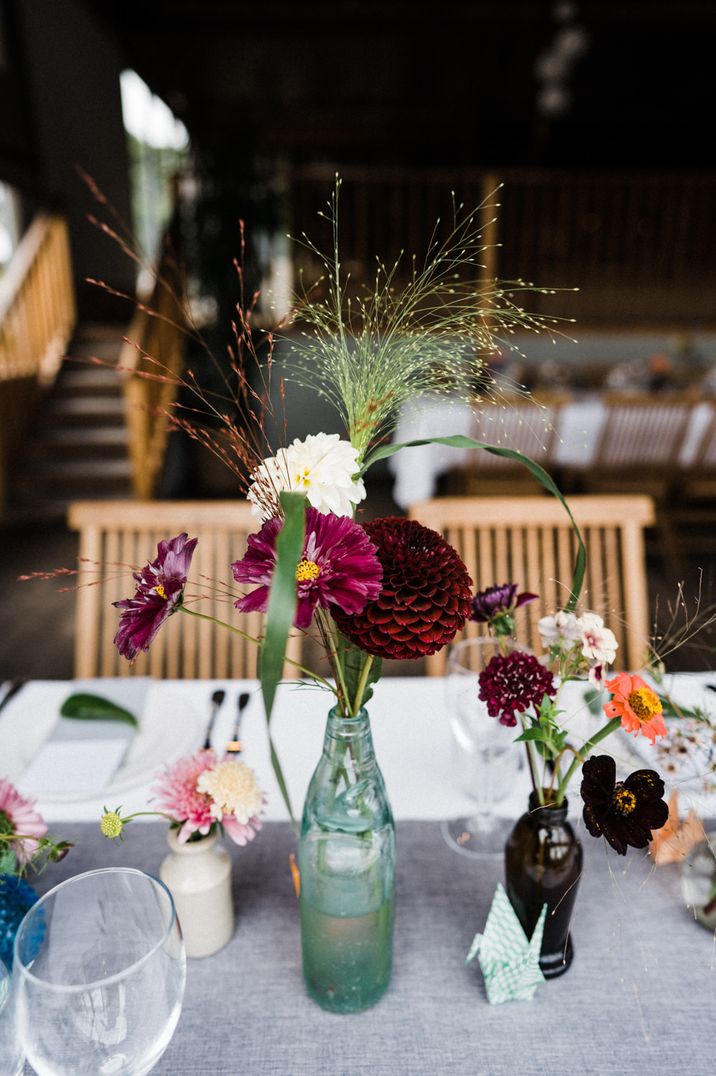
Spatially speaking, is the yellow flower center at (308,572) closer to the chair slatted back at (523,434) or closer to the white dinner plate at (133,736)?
the white dinner plate at (133,736)

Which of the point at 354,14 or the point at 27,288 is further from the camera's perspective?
the point at 354,14

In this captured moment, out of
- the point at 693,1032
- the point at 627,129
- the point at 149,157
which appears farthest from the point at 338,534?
the point at 149,157

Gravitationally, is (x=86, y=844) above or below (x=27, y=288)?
below

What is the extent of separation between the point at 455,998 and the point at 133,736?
1.77ft

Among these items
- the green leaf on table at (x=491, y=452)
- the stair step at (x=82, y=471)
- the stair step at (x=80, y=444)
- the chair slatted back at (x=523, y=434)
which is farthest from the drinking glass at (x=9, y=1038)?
the stair step at (x=80, y=444)

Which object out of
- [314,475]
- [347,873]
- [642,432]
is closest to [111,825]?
[347,873]

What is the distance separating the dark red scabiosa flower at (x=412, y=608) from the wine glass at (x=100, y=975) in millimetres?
243

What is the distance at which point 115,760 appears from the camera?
0.96 m

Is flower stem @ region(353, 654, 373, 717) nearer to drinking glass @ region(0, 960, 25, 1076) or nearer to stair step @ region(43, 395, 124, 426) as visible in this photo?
drinking glass @ region(0, 960, 25, 1076)

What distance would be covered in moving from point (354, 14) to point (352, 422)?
7.88m

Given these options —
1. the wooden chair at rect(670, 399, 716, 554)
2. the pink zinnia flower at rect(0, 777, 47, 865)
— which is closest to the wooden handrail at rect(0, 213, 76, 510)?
the wooden chair at rect(670, 399, 716, 554)

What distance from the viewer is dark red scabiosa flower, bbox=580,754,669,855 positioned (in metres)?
0.52

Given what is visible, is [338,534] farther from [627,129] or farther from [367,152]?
[627,129]

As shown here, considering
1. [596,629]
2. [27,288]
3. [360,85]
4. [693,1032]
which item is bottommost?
[693,1032]
